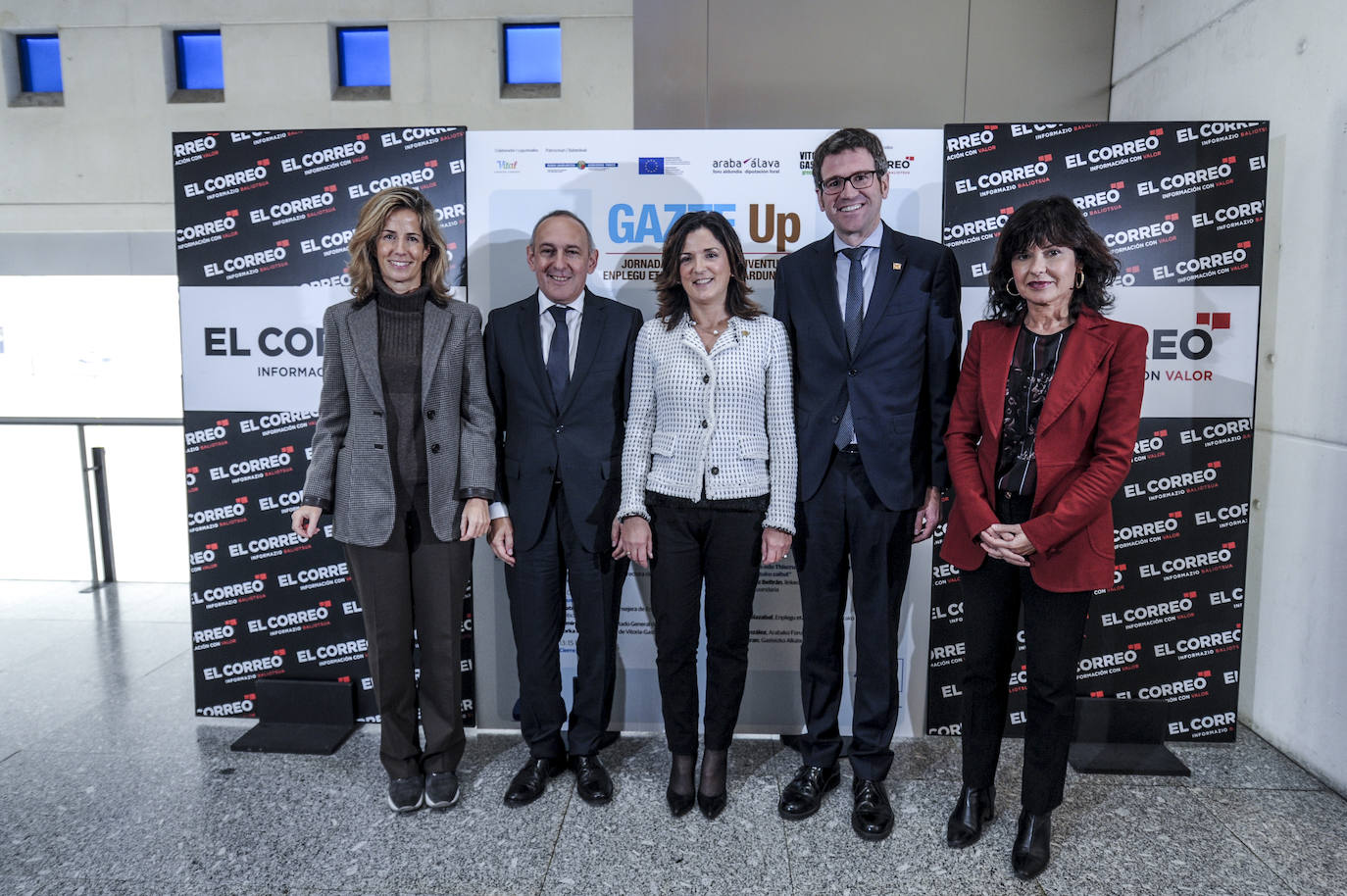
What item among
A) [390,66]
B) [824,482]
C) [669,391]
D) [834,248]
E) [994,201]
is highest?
[390,66]

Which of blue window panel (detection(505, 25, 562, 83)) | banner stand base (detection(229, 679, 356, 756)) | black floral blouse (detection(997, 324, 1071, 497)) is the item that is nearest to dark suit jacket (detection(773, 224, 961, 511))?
black floral blouse (detection(997, 324, 1071, 497))

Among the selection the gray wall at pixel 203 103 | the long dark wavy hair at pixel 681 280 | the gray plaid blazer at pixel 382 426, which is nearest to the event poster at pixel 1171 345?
the long dark wavy hair at pixel 681 280

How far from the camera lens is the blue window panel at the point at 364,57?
6.07m

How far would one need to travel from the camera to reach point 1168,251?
274 centimetres

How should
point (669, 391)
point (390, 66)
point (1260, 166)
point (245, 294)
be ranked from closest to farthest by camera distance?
point (669, 391) → point (1260, 166) → point (245, 294) → point (390, 66)

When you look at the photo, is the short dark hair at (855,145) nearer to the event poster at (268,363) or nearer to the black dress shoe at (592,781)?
the event poster at (268,363)

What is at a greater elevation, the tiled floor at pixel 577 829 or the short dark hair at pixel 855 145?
the short dark hair at pixel 855 145

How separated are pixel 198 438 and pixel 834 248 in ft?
8.13

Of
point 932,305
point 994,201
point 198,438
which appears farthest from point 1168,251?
point 198,438

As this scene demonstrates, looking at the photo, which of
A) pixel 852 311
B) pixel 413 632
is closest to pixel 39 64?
pixel 413 632

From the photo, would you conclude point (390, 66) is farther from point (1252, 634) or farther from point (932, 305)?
point (1252, 634)

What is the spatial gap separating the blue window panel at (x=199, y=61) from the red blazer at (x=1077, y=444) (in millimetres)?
6881

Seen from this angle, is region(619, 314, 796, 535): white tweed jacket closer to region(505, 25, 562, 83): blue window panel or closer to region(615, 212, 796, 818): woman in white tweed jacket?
→ region(615, 212, 796, 818): woman in white tweed jacket

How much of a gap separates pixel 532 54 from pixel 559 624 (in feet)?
16.9
